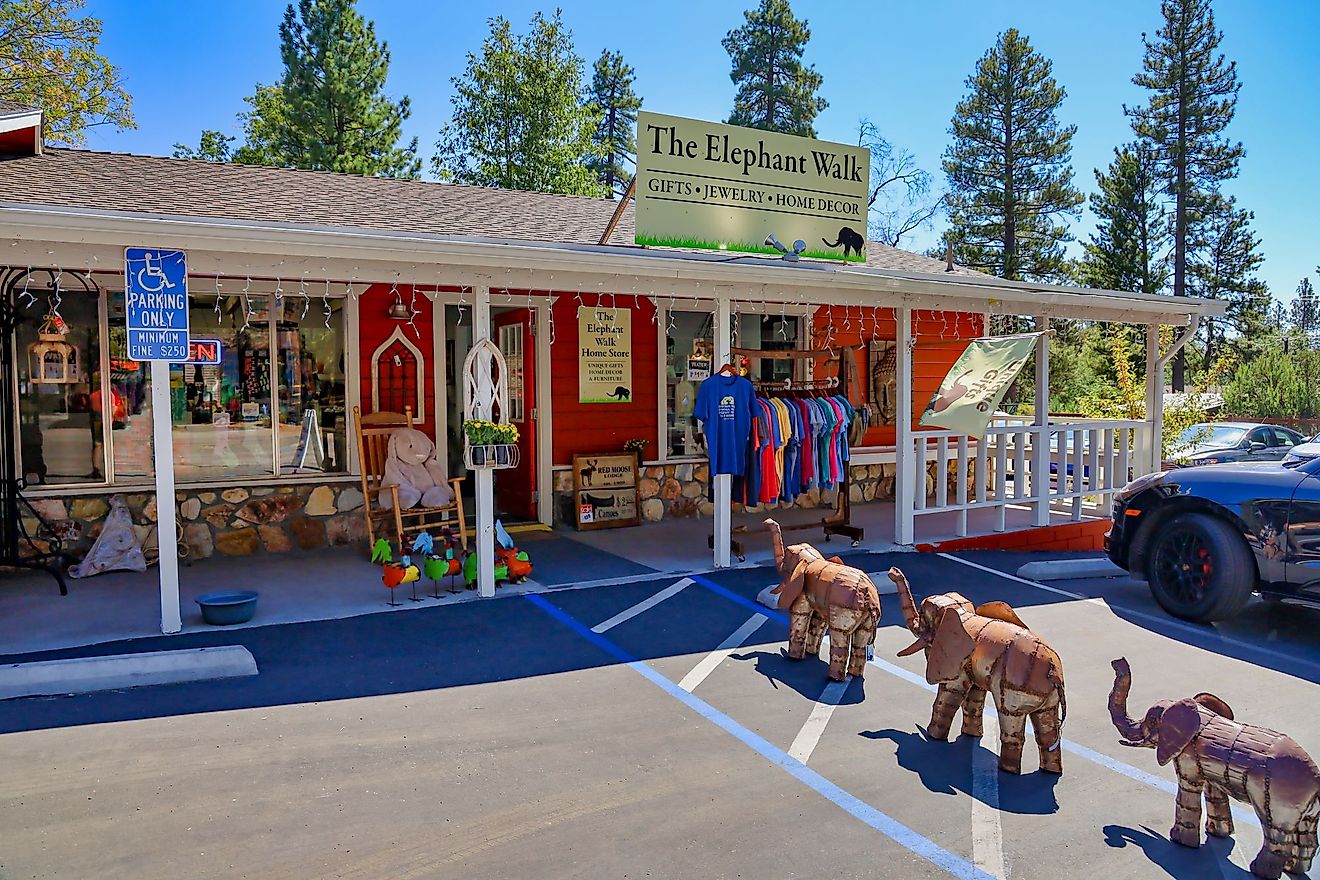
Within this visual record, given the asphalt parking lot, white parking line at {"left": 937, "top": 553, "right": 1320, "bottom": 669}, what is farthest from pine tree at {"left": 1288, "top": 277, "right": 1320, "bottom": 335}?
the asphalt parking lot

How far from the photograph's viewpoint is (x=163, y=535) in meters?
5.50

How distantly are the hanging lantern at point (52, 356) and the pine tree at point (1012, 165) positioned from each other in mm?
28526

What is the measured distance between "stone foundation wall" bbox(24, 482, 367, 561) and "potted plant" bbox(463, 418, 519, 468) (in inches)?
94.8

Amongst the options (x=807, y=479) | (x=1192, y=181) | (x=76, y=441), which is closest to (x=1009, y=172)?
(x=1192, y=181)

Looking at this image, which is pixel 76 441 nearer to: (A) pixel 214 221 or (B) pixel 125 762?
(A) pixel 214 221

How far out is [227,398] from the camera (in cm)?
793

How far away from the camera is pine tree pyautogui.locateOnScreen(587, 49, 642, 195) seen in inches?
1287

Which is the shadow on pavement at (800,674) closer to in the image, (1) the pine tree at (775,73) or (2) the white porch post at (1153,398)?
(2) the white porch post at (1153,398)

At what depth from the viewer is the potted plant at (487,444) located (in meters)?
6.45

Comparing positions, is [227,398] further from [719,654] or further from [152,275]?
[719,654]

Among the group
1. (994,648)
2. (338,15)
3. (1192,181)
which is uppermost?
(338,15)

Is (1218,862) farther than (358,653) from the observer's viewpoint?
No

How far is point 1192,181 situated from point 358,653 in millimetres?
33622

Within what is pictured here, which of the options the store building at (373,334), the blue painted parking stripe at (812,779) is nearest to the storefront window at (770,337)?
the store building at (373,334)
